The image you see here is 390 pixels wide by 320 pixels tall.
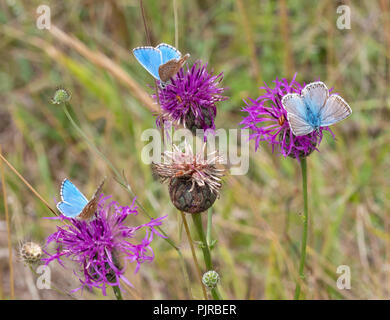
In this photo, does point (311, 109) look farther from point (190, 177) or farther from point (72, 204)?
point (72, 204)

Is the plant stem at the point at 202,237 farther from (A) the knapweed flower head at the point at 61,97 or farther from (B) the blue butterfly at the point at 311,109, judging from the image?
(A) the knapweed flower head at the point at 61,97

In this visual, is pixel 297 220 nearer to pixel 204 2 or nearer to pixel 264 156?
pixel 264 156

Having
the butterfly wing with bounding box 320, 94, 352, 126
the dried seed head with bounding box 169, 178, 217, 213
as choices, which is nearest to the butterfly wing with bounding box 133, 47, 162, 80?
the dried seed head with bounding box 169, 178, 217, 213

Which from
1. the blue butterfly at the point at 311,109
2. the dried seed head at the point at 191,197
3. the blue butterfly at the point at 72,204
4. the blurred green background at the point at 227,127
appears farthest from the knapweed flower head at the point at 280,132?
the blurred green background at the point at 227,127

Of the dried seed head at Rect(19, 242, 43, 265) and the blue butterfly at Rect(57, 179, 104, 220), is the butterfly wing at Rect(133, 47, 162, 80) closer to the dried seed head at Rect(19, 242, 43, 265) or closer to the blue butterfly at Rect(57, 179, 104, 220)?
the blue butterfly at Rect(57, 179, 104, 220)

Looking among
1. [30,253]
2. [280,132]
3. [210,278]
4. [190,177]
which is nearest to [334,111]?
[280,132]
